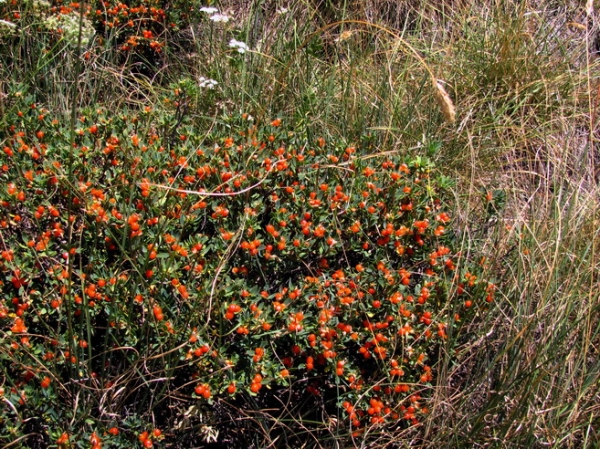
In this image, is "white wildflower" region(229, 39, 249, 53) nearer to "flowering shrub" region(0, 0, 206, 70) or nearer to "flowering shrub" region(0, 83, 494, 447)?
"flowering shrub" region(0, 83, 494, 447)

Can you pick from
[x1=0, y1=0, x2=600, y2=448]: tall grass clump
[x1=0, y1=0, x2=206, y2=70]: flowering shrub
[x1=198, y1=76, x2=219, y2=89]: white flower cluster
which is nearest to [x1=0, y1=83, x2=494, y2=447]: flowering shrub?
[x1=0, y1=0, x2=600, y2=448]: tall grass clump

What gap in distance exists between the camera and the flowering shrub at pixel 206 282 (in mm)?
1992

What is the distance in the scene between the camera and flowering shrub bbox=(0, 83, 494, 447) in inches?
78.4

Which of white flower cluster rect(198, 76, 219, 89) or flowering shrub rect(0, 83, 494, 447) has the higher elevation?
white flower cluster rect(198, 76, 219, 89)

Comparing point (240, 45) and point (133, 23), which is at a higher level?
point (240, 45)

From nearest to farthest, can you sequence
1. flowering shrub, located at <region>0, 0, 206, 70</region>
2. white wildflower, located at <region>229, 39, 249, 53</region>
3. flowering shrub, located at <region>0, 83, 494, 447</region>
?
flowering shrub, located at <region>0, 83, 494, 447</region>, white wildflower, located at <region>229, 39, 249, 53</region>, flowering shrub, located at <region>0, 0, 206, 70</region>

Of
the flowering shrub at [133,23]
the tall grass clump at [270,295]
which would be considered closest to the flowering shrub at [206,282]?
the tall grass clump at [270,295]

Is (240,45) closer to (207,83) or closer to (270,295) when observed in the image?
(207,83)

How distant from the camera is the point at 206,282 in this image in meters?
2.07

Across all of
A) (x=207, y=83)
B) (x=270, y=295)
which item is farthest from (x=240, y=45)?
(x=270, y=295)

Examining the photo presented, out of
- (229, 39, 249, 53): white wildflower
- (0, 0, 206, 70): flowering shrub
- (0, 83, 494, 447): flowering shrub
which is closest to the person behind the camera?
(0, 83, 494, 447): flowering shrub

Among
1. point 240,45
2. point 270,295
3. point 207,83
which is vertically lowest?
point 270,295

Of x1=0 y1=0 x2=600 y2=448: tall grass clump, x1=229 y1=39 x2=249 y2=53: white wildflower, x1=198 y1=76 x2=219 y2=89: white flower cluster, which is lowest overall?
x1=0 y1=0 x2=600 y2=448: tall grass clump

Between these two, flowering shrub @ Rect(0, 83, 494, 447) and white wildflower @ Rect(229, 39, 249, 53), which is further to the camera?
white wildflower @ Rect(229, 39, 249, 53)
